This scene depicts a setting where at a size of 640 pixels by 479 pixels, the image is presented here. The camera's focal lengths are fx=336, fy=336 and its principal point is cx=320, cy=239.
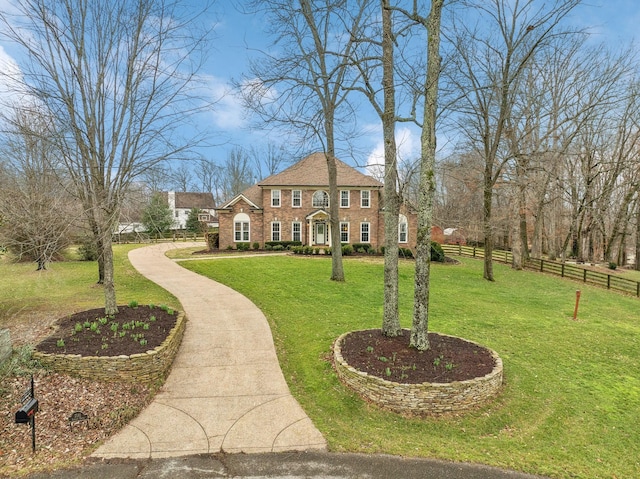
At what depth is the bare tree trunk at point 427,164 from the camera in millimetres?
6137

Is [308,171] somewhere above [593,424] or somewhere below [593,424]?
above

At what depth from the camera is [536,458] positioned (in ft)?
13.8

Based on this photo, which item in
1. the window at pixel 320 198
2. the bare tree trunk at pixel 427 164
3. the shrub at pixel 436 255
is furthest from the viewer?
the window at pixel 320 198

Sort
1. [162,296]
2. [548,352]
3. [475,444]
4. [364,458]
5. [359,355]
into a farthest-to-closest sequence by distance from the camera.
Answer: [162,296] → [548,352] → [359,355] → [475,444] → [364,458]

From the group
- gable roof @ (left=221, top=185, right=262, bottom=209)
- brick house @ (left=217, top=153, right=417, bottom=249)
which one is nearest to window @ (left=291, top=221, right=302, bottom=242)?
brick house @ (left=217, top=153, right=417, bottom=249)

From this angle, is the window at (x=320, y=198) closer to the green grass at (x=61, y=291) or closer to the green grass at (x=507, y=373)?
the green grass at (x=507, y=373)

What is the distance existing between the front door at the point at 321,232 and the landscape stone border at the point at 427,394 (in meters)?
21.2

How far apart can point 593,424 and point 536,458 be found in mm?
1563

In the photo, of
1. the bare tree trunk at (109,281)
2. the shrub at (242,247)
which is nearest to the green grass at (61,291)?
the bare tree trunk at (109,281)

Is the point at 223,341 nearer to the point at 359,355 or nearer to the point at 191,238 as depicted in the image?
the point at 359,355

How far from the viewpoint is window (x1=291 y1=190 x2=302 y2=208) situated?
25.9 meters

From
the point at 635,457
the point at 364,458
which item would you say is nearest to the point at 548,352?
the point at 635,457

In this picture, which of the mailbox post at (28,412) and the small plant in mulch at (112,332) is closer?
the mailbox post at (28,412)

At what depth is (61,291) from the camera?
1267 centimetres
